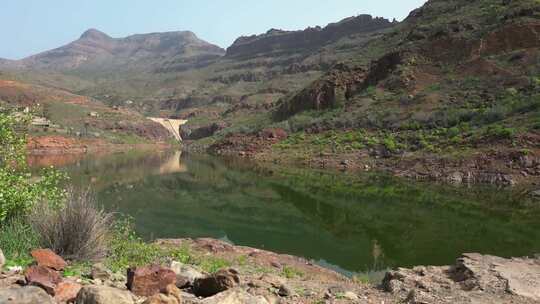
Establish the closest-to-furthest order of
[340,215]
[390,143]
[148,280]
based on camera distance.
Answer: [148,280] → [340,215] → [390,143]

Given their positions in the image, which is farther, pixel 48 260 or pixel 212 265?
pixel 212 265

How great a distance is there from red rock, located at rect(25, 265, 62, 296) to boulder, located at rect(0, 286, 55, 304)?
0.54m

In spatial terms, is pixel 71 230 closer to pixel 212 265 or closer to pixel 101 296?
pixel 212 265

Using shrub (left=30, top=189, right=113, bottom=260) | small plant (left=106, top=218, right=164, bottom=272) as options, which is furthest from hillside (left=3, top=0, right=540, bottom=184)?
shrub (left=30, top=189, right=113, bottom=260)

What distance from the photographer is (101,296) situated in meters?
5.57

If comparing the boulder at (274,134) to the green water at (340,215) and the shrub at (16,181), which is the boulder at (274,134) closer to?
the green water at (340,215)

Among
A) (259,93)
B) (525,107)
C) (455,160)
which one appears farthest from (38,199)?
(259,93)

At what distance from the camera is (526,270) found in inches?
429

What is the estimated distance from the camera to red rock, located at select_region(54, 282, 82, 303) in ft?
19.6

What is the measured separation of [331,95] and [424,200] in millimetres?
48267

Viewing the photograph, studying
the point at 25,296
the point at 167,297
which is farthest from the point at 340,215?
the point at 25,296

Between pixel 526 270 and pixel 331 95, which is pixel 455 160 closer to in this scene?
pixel 526 270

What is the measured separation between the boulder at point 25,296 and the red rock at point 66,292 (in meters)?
0.50

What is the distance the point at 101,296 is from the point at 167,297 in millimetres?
774
